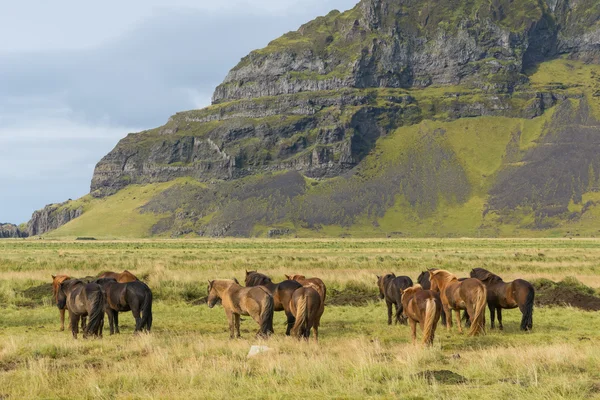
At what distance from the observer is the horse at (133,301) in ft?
59.2

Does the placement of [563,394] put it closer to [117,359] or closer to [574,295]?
[117,359]

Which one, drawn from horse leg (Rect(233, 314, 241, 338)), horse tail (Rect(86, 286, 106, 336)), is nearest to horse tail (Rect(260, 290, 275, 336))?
horse leg (Rect(233, 314, 241, 338))

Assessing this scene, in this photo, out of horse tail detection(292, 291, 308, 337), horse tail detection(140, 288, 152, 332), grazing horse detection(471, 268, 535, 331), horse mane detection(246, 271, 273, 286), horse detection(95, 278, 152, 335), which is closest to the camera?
horse tail detection(292, 291, 308, 337)

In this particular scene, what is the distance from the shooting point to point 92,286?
17.6 m

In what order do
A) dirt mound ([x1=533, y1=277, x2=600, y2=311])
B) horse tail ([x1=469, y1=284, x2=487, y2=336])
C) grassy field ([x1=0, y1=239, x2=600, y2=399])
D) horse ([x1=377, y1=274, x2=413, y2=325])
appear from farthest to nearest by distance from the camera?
dirt mound ([x1=533, y1=277, x2=600, y2=311]) → horse ([x1=377, y1=274, x2=413, y2=325]) → horse tail ([x1=469, y1=284, x2=487, y2=336]) → grassy field ([x1=0, y1=239, x2=600, y2=399])

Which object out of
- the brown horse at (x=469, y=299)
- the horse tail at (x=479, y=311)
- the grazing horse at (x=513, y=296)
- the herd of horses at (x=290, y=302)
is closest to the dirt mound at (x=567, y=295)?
the grazing horse at (x=513, y=296)

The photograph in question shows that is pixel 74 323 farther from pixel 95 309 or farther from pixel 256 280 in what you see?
pixel 256 280

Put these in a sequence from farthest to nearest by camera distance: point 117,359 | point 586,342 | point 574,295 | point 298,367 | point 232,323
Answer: point 574,295
point 232,323
point 586,342
point 117,359
point 298,367

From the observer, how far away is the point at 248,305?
16891 millimetres

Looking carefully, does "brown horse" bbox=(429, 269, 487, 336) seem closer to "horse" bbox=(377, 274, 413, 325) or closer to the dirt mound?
"horse" bbox=(377, 274, 413, 325)

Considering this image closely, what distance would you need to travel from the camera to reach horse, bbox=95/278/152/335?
1805cm

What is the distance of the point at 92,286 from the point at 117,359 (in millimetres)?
4355


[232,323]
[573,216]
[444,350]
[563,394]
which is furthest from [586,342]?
[573,216]

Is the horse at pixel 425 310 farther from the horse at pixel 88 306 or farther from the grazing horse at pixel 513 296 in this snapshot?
the horse at pixel 88 306
